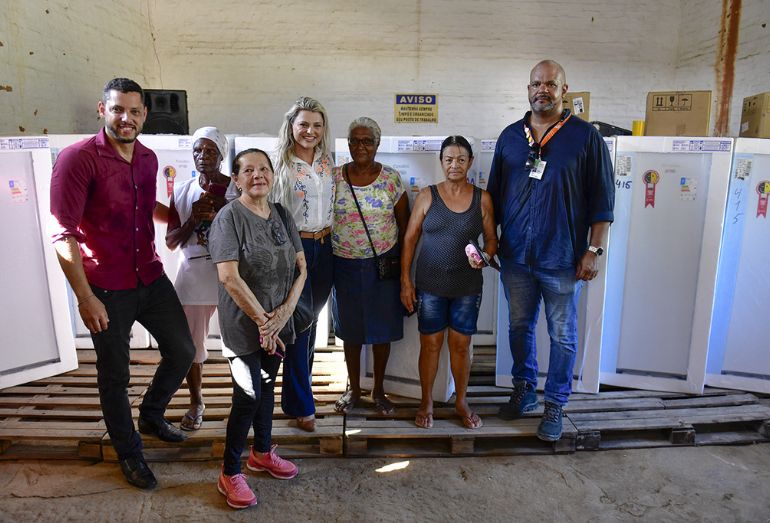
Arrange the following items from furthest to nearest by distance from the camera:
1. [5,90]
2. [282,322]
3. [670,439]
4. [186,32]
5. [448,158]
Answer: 1. [186,32]
2. [5,90]
3. [670,439]
4. [448,158]
5. [282,322]

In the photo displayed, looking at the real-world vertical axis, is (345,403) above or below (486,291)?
below

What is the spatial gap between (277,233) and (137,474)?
→ 1.39 meters

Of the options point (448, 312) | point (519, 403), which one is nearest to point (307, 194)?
point (448, 312)

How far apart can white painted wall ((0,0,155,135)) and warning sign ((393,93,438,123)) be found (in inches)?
113

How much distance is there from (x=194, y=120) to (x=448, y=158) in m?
4.17

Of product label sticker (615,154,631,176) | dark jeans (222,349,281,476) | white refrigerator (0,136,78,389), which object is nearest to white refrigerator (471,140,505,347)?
product label sticker (615,154,631,176)

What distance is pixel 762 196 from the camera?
321cm

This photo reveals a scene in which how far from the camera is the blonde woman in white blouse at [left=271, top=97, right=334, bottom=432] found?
8.10 feet

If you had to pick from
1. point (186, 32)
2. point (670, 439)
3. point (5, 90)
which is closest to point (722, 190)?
point (670, 439)

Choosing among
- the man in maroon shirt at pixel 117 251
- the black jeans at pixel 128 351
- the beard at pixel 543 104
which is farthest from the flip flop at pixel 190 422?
the beard at pixel 543 104

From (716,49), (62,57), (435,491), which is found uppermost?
(716,49)

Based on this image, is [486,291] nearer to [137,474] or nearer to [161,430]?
[161,430]

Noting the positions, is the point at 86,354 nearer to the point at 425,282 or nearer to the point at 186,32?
the point at 425,282

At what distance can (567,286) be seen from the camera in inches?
106
